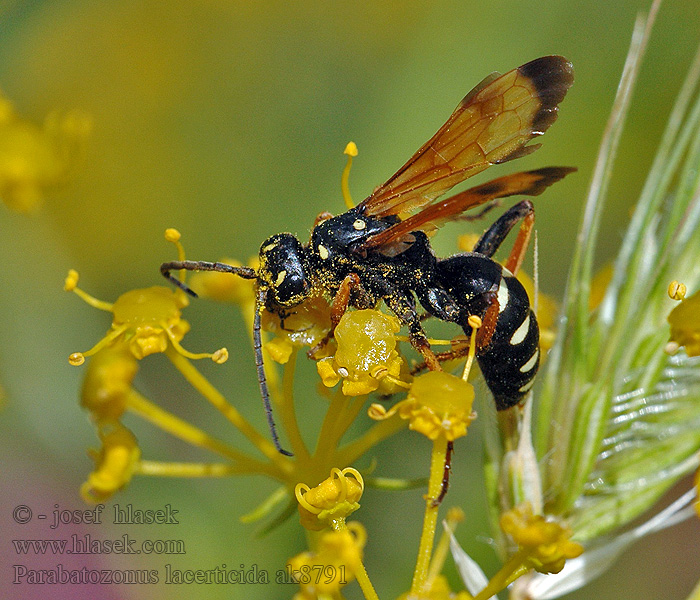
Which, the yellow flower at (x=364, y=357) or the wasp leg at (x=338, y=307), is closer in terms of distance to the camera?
the yellow flower at (x=364, y=357)

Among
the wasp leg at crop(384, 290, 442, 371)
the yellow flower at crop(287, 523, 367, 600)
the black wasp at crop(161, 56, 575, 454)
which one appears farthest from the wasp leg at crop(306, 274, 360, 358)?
the yellow flower at crop(287, 523, 367, 600)

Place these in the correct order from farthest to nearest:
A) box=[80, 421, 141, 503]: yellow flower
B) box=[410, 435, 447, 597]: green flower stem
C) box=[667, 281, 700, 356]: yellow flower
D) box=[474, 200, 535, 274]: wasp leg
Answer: box=[474, 200, 535, 274]: wasp leg, box=[80, 421, 141, 503]: yellow flower, box=[667, 281, 700, 356]: yellow flower, box=[410, 435, 447, 597]: green flower stem

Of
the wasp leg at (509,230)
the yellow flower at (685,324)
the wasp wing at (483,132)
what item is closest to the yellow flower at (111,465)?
the wasp wing at (483,132)

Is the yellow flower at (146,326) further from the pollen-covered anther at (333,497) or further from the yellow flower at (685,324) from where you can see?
the yellow flower at (685,324)

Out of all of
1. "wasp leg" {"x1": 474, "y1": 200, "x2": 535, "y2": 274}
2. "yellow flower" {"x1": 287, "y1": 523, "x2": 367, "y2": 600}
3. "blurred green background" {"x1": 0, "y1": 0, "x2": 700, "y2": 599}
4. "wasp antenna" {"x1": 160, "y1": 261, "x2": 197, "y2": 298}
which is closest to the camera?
"yellow flower" {"x1": 287, "y1": 523, "x2": 367, "y2": 600}

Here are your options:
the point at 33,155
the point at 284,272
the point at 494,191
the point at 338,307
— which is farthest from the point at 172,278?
the point at 33,155

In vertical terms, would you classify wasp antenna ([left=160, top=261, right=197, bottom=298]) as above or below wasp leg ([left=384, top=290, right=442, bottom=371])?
below

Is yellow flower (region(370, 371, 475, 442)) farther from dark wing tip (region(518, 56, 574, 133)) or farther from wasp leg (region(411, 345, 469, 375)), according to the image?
dark wing tip (region(518, 56, 574, 133))
